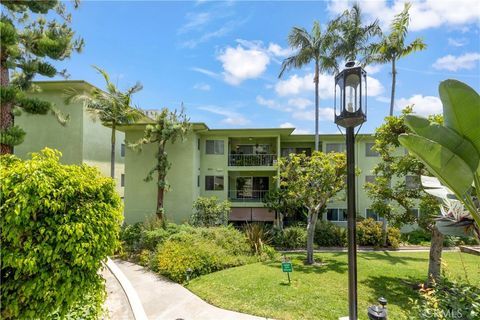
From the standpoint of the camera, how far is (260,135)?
21016mm

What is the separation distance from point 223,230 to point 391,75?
16.0 meters

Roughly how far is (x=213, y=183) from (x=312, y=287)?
514 inches

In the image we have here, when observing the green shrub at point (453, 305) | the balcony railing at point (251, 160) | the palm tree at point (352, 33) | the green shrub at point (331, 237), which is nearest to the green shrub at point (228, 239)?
the green shrub at point (331, 237)

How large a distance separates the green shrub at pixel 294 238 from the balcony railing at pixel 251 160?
5.91m

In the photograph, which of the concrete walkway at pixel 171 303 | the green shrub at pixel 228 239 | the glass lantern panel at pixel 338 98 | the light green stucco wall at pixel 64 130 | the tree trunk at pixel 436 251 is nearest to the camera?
the glass lantern panel at pixel 338 98

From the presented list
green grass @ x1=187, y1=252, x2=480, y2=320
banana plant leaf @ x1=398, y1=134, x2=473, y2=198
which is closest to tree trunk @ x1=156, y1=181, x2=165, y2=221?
green grass @ x1=187, y1=252, x2=480, y2=320

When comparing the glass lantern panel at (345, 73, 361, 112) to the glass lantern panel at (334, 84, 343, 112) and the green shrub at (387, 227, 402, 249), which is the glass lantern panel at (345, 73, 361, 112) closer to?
the glass lantern panel at (334, 84, 343, 112)

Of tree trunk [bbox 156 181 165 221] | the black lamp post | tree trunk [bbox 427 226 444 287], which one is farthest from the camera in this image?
tree trunk [bbox 156 181 165 221]

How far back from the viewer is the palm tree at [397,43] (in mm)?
17484

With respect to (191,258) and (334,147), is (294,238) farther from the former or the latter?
(334,147)

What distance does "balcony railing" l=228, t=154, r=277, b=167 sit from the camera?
21.2 meters

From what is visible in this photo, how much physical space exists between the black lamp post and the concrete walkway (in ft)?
17.3

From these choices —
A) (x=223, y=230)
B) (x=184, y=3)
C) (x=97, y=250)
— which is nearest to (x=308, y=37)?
(x=184, y=3)

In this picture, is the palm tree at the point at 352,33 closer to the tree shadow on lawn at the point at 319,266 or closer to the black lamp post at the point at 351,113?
the tree shadow on lawn at the point at 319,266
